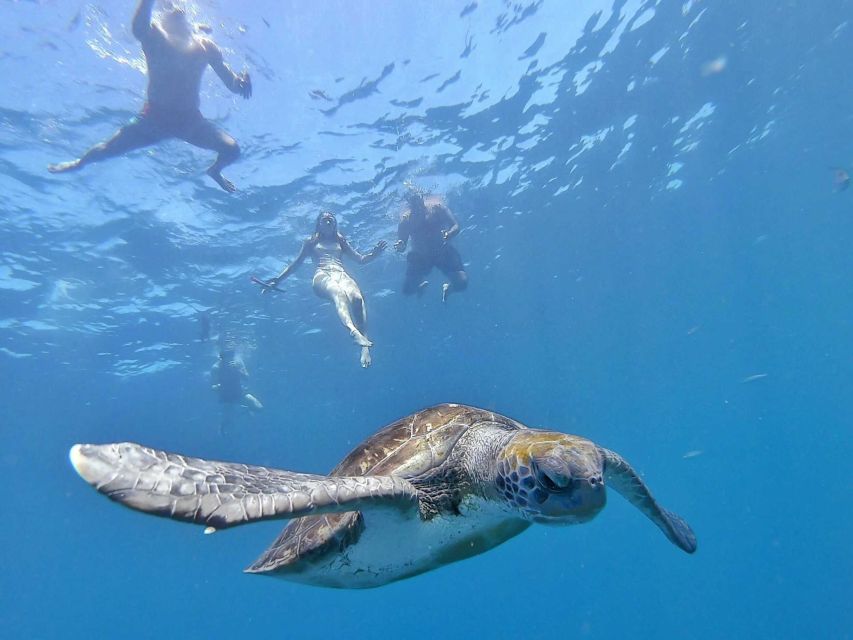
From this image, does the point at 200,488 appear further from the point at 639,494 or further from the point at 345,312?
the point at 345,312

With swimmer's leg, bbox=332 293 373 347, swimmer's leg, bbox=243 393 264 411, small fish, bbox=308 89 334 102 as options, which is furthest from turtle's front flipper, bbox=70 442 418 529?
swimmer's leg, bbox=243 393 264 411

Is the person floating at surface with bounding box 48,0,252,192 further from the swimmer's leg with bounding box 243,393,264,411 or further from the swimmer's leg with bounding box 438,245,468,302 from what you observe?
the swimmer's leg with bounding box 243,393,264,411

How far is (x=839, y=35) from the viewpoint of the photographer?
48.0 feet

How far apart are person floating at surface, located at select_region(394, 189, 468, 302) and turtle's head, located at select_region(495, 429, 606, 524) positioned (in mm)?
12595

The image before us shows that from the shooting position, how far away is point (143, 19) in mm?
8203

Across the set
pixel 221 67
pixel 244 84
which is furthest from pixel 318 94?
pixel 244 84

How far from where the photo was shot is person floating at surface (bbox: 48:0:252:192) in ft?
29.6

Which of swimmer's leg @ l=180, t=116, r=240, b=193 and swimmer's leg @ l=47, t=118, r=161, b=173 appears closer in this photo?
swimmer's leg @ l=47, t=118, r=161, b=173

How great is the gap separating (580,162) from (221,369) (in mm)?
18622

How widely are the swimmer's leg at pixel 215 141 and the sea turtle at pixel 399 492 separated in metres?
9.50

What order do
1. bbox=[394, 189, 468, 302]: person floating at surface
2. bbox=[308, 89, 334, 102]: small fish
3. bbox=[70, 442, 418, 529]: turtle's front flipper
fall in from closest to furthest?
1. bbox=[70, 442, 418, 529]: turtle's front flipper
2. bbox=[308, 89, 334, 102]: small fish
3. bbox=[394, 189, 468, 302]: person floating at surface

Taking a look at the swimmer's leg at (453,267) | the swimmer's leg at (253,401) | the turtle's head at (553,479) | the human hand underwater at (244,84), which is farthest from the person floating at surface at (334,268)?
the swimmer's leg at (253,401)

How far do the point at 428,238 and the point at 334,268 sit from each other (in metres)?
3.54

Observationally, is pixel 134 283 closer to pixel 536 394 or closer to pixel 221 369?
pixel 221 369
